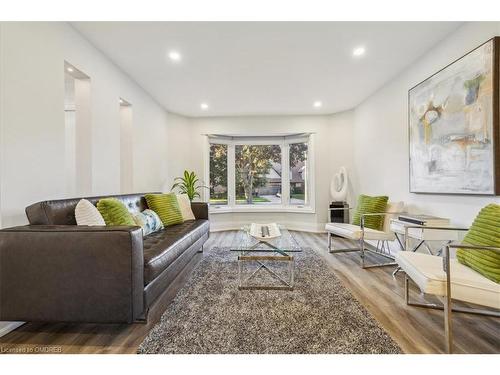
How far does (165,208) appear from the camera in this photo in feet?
10.4

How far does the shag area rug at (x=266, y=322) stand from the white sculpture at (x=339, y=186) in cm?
254

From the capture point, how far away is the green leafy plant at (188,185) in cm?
486

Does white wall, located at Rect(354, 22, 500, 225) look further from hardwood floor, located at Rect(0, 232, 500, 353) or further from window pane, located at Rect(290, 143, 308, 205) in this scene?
window pane, located at Rect(290, 143, 308, 205)

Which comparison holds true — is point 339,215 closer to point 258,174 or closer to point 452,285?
point 258,174

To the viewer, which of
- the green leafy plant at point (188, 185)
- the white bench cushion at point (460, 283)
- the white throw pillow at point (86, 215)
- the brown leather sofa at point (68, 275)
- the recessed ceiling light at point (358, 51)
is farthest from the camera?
the green leafy plant at point (188, 185)

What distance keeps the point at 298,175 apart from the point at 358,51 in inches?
127

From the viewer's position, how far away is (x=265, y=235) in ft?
8.68

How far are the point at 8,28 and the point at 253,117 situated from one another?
408 centimetres

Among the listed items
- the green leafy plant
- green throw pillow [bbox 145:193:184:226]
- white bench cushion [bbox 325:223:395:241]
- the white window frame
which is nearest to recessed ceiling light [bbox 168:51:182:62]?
green throw pillow [bbox 145:193:184:226]

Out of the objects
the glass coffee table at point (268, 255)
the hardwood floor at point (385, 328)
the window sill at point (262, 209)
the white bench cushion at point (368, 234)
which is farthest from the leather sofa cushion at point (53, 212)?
the window sill at point (262, 209)

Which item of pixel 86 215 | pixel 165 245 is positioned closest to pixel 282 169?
pixel 165 245

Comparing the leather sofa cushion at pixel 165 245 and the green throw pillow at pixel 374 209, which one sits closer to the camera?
the leather sofa cushion at pixel 165 245

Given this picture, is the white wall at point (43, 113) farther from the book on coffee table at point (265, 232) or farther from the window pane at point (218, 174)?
the window pane at point (218, 174)
